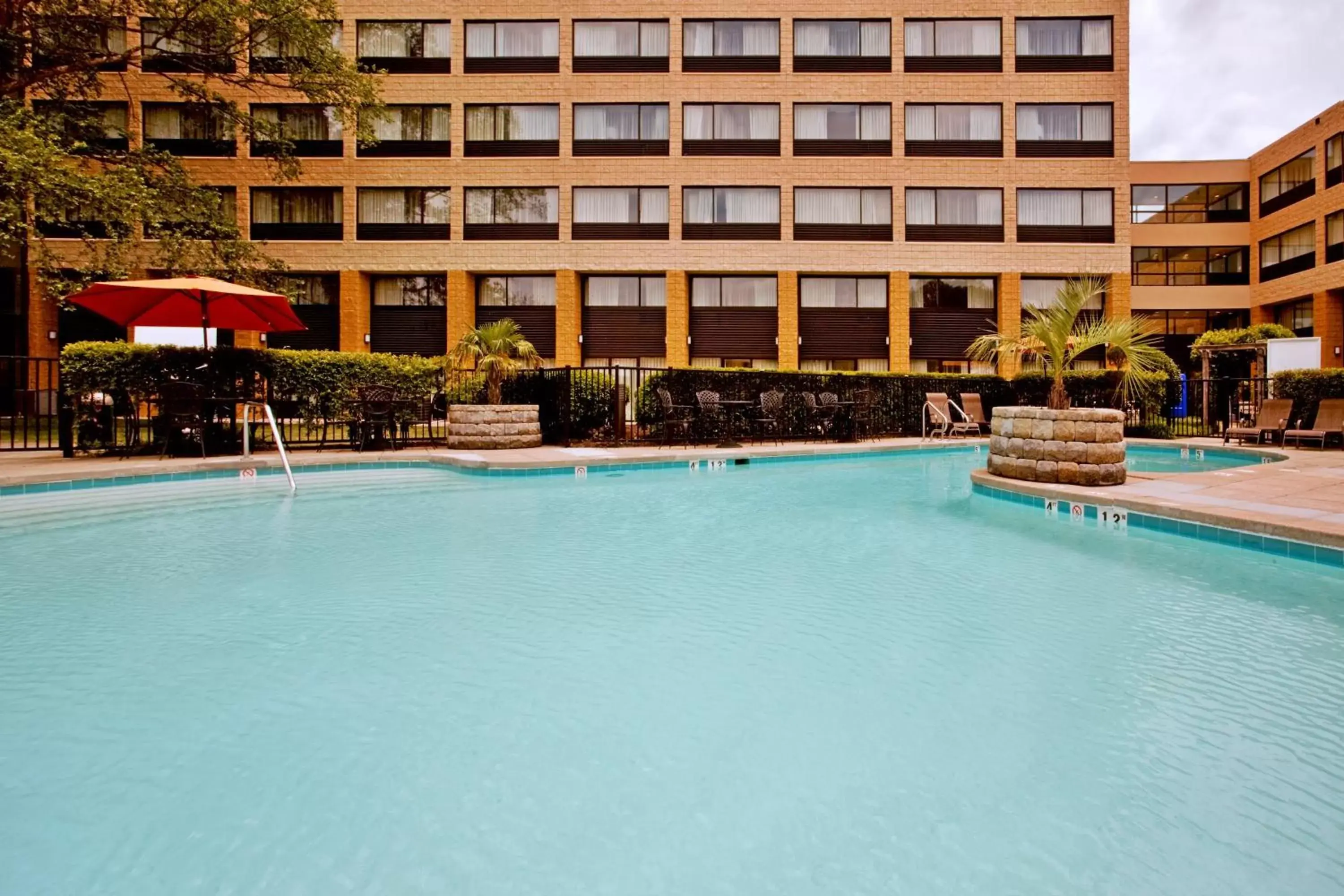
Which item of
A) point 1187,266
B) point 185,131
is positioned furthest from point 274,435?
point 1187,266

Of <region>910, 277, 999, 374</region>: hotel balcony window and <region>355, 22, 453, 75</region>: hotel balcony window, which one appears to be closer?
<region>355, 22, 453, 75</region>: hotel balcony window

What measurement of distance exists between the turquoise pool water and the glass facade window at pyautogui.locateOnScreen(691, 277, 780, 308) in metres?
21.3

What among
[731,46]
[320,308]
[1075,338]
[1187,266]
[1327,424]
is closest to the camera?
[1075,338]

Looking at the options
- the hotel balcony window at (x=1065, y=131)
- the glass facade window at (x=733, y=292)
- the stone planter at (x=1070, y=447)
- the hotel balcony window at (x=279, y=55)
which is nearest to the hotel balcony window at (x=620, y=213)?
the glass facade window at (x=733, y=292)

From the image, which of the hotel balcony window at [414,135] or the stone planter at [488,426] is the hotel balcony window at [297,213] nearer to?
the hotel balcony window at [414,135]

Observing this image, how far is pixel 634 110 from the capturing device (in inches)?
984

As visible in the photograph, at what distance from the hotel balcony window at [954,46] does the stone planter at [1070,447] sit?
22.1 m

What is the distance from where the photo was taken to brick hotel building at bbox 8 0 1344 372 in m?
24.8

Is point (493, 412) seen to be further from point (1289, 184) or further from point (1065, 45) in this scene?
point (1289, 184)

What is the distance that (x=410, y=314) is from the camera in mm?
25547

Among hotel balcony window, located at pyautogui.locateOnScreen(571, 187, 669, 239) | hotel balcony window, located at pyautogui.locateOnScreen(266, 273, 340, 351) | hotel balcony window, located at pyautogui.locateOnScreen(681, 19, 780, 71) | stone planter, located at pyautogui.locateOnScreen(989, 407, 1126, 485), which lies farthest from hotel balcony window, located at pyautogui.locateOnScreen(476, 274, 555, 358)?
stone planter, located at pyautogui.locateOnScreen(989, 407, 1126, 485)

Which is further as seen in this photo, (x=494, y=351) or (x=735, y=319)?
(x=735, y=319)

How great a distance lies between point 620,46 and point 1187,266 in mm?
28142

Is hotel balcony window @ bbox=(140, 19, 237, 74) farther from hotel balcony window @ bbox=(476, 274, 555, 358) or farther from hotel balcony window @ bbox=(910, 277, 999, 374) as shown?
hotel balcony window @ bbox=(910, 277, 999, 374)
